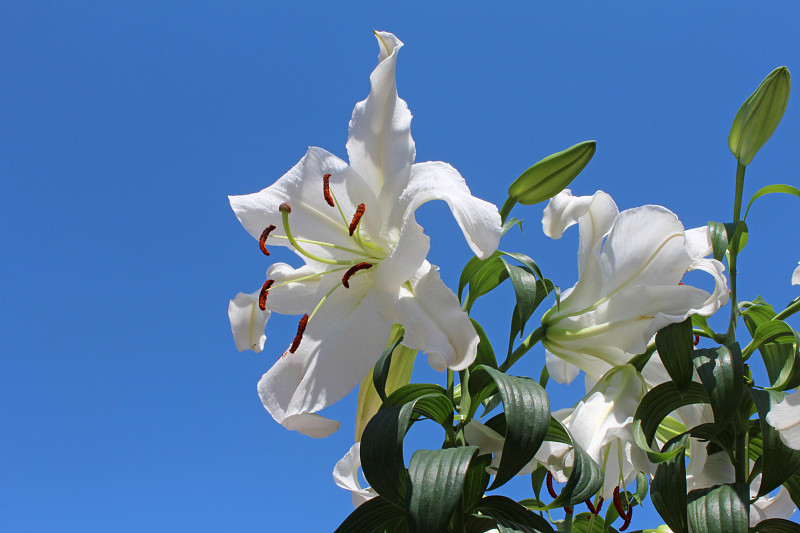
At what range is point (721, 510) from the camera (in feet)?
2.34

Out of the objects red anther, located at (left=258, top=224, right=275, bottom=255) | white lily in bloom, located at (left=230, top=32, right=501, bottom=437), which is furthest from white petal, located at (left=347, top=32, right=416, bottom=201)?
red anther, located at (left=258, top=224, right=275, bottom=255)

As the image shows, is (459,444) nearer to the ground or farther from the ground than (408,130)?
nearer to the ground

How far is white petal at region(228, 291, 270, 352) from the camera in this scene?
2.66 feet

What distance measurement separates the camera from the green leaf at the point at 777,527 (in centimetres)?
73

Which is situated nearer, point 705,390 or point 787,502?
point 705,390

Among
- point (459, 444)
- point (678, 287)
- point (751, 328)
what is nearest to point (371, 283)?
point (459, 444)

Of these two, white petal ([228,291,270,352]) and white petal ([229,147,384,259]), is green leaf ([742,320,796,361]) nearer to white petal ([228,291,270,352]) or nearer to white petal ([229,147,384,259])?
white petal ([229,147,384,259])

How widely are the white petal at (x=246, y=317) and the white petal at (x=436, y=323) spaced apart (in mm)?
209

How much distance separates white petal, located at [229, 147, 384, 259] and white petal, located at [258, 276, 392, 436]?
113 mm

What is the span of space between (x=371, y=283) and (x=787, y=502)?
0.68 meters

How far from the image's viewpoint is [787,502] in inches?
36.1

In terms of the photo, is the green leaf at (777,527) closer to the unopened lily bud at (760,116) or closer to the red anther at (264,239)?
the unopened lily bud at (760,116)

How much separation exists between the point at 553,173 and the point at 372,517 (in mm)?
453

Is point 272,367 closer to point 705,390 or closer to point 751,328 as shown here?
point 705,390
